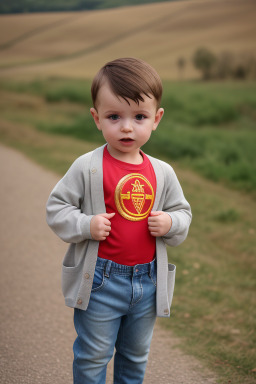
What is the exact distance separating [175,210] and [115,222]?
319 millimetres

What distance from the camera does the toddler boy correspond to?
5.49ft

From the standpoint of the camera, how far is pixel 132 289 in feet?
5.76

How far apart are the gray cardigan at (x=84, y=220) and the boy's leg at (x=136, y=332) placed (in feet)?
0.16

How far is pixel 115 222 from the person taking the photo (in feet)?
5.70

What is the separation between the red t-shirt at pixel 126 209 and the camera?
173 centimetres

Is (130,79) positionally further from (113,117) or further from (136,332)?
(136,332)

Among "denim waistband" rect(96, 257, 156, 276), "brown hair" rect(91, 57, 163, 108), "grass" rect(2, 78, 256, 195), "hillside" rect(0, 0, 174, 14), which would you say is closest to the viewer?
"brown hair" rect(91, 57, 163, 108)

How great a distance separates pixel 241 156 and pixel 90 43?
4.92 m

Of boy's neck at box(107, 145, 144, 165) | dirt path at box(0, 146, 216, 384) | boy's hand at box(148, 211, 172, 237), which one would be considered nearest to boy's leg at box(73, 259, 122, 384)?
boy's hand at box(148, 211, 172, 237)

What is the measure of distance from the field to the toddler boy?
106 centimetres

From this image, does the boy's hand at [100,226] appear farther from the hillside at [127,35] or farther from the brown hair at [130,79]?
the hillside at [127,35]

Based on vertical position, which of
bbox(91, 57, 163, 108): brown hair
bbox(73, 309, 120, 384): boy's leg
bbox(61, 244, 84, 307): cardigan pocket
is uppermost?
bbox(91, 57, 163, 108): brown hair

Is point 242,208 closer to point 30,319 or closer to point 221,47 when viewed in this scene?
point 30,319

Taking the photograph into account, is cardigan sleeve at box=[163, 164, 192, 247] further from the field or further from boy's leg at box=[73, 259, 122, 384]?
the field
